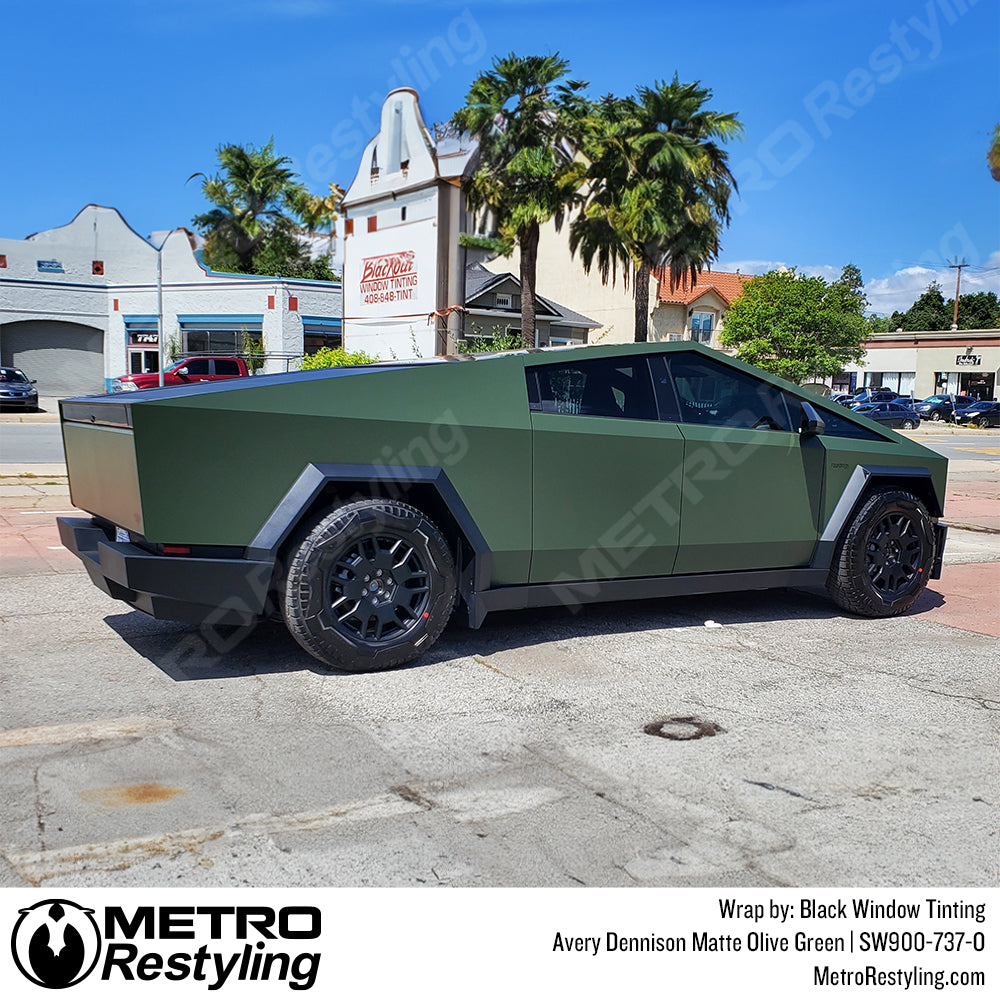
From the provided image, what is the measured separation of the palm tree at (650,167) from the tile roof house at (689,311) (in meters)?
18.6

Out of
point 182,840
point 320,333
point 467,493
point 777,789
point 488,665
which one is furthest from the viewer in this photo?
point 320,333

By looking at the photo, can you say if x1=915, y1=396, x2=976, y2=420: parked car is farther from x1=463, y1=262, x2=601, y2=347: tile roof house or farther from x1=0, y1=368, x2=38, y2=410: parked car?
x1=0, y1=368, x2=38, y2=410: parked car

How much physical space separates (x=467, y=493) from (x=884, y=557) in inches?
109

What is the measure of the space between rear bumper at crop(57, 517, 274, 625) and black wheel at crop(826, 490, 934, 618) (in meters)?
3.35

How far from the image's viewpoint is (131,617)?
18.1 feet

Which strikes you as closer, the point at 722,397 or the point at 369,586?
the point at 369,586

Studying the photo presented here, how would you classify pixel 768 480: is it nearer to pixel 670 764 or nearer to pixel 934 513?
pixel 934 513

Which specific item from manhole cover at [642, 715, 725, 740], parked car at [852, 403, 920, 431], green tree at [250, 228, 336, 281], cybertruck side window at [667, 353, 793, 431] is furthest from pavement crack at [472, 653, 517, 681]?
green tree at [250, 228, 336, 281]

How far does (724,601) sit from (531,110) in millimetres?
26413

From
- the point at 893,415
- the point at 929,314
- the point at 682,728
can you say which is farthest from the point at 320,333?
the point at 929,314

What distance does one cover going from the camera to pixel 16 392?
30375 mm

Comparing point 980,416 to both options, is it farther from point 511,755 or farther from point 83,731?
point 83,731
